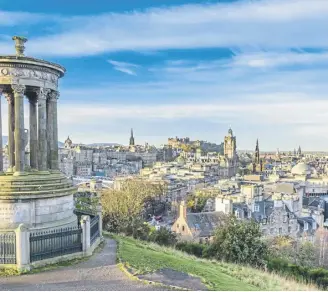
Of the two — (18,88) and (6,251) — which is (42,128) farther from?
(6,251)

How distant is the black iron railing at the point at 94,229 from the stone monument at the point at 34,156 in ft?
2.93

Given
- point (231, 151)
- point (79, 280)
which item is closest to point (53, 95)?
point (79, 280)

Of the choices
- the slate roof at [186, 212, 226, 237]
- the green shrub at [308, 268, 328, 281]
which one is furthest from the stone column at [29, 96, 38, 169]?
the slate roof at [186, 212, 226, 237]

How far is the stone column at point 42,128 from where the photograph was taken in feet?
→ 61.2

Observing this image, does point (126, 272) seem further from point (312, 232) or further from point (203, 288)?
point (312, 232)

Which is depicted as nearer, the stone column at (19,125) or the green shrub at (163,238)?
the stone column at (19,125)

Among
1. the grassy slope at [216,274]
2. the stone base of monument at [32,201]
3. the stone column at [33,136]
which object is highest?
the stone column at [33,136]

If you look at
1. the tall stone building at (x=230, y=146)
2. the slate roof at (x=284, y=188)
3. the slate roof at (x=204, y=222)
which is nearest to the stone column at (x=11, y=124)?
the slate roof at (x=204, y=222)

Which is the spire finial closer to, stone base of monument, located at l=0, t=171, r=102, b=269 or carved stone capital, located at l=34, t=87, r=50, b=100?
carved stone capital, located at l=34, t=87, r=50, b=100

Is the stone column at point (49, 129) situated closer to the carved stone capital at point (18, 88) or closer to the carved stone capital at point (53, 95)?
the carved stone capital at point (53, 95)

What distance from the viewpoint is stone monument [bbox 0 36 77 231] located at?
663 inches

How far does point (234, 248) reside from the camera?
22047mm

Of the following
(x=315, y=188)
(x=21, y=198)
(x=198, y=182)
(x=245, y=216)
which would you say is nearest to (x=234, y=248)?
(x=21, y=198)

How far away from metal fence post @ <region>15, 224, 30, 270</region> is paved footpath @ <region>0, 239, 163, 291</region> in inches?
19.9
